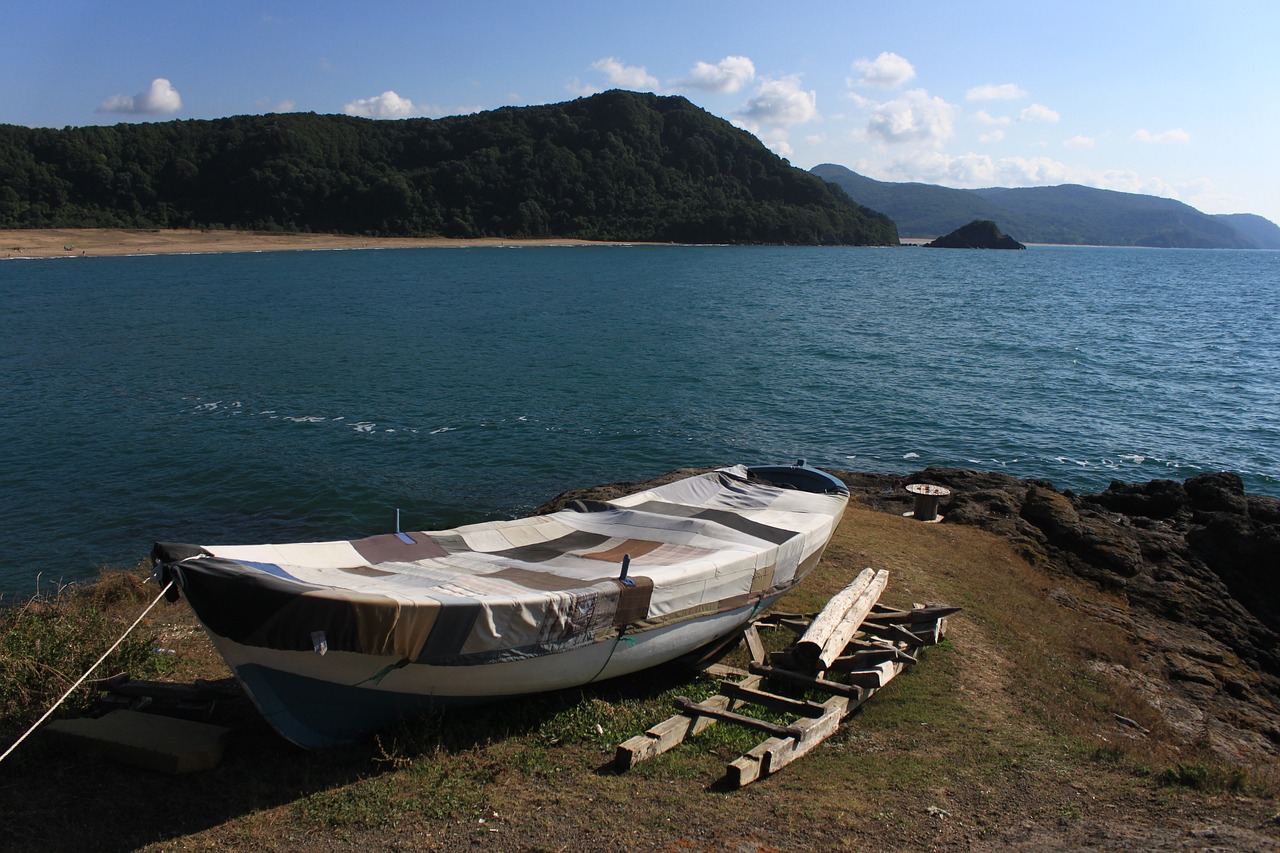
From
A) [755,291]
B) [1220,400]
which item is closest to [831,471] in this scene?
[1220,400]

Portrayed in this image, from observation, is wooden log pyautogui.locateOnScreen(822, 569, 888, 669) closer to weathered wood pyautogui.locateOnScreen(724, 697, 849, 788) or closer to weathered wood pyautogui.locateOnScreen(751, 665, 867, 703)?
weathered wood pyautogui.locateOnScreen(751, 665, 867, 703)

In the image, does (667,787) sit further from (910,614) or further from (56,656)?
(56,656)

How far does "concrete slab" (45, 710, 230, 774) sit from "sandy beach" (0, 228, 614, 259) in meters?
117

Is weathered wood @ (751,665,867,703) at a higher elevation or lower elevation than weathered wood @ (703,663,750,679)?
higher

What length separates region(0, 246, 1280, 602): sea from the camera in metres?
21.2

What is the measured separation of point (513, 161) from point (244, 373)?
15241 cm

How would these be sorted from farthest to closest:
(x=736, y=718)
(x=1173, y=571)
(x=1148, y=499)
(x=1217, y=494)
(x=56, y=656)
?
(x=1148, y=499)
(x=1217, y=494)
(x=1173, y=571)
(x=56, y=656)
(x=736, y=718)

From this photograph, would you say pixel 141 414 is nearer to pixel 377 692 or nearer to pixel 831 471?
pixel 831 471

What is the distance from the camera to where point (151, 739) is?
790cm

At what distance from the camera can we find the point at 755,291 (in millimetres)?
83562

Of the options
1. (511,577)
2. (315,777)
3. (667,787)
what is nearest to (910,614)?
(667,787)

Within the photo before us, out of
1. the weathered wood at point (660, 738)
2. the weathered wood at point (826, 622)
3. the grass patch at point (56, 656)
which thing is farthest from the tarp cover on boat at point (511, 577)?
the grass patch at point (56, 656)

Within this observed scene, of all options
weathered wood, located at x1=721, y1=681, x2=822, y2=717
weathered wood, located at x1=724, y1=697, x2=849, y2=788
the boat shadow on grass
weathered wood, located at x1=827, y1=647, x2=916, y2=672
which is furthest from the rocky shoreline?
the boat shadow on grass

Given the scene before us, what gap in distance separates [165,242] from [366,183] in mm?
48400
